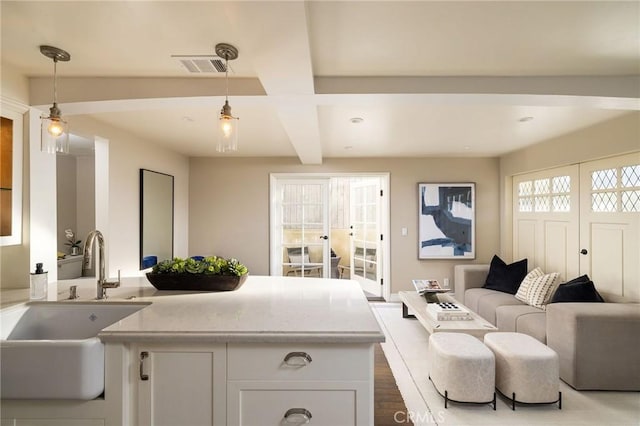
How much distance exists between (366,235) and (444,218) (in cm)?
127

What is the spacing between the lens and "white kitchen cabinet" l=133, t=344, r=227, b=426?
126 centimetres

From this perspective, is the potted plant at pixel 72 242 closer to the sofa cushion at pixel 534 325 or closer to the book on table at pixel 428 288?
the book on table at pixel 428 288

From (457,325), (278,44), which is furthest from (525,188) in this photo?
(278,44)

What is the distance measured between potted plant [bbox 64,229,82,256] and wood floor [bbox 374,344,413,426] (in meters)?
3.89

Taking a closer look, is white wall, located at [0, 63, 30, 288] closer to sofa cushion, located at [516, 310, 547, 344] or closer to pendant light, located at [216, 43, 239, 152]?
pendant light, located at [216, 43, 239, 152]

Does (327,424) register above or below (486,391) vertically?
above

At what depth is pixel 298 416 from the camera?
125cm

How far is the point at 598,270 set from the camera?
10.4 ft

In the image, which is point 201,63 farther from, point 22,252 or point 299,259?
point 299,259

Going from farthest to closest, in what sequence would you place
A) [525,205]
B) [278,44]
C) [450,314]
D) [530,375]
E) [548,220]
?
1. [525,205]
2. [548,220]
3. [450,314]
4. [530,375]
5. [278,44]

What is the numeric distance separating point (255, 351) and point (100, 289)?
1.06 metres

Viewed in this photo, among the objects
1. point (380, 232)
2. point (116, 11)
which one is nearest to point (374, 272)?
point (380, 232)

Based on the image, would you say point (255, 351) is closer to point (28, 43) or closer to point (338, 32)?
point (338, 32)

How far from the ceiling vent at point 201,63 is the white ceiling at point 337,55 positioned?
5 centimetres
